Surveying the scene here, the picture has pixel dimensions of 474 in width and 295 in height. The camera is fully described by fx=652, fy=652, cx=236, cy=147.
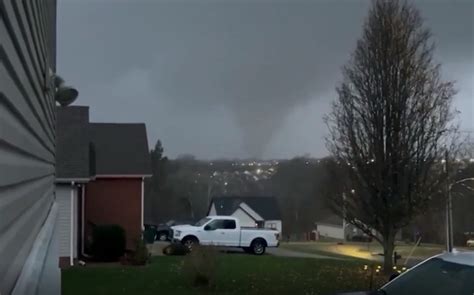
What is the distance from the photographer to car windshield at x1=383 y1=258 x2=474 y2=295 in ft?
23.0

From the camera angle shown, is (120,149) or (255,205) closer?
(120,149)

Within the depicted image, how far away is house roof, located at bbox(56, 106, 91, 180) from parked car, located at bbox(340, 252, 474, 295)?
41.2 feet

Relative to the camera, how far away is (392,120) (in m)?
14.7

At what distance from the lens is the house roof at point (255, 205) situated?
199 feet

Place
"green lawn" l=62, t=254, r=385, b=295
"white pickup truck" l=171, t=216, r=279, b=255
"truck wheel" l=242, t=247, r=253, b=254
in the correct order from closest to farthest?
"green lawn" l=62, t=254, r=385, b=295 < "white pickup truck" l=171, t=216, r=279, b=255 < "truck wheel" l=242, t=247, r=253, b=254

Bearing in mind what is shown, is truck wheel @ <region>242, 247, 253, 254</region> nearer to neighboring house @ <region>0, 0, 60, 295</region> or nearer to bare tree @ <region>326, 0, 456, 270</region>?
bare tree @ <region>326, 0, 456, 270</region>

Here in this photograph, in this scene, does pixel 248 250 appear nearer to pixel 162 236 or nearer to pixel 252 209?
pixel 162 236

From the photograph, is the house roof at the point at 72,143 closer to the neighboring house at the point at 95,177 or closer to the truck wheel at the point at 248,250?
the neighboring house at the point at 95,177

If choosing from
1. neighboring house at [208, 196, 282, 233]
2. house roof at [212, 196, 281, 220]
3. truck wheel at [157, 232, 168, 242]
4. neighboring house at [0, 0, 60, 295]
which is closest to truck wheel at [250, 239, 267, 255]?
truck wheel at [157, 232, 168, 242]

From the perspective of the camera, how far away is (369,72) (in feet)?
49.2

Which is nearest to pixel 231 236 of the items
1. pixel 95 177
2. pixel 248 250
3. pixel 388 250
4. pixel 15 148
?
pixel 248 250

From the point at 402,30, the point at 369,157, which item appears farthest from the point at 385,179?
the point at 402,30

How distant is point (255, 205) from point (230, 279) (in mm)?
46556

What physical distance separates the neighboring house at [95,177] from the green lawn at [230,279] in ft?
7.37
